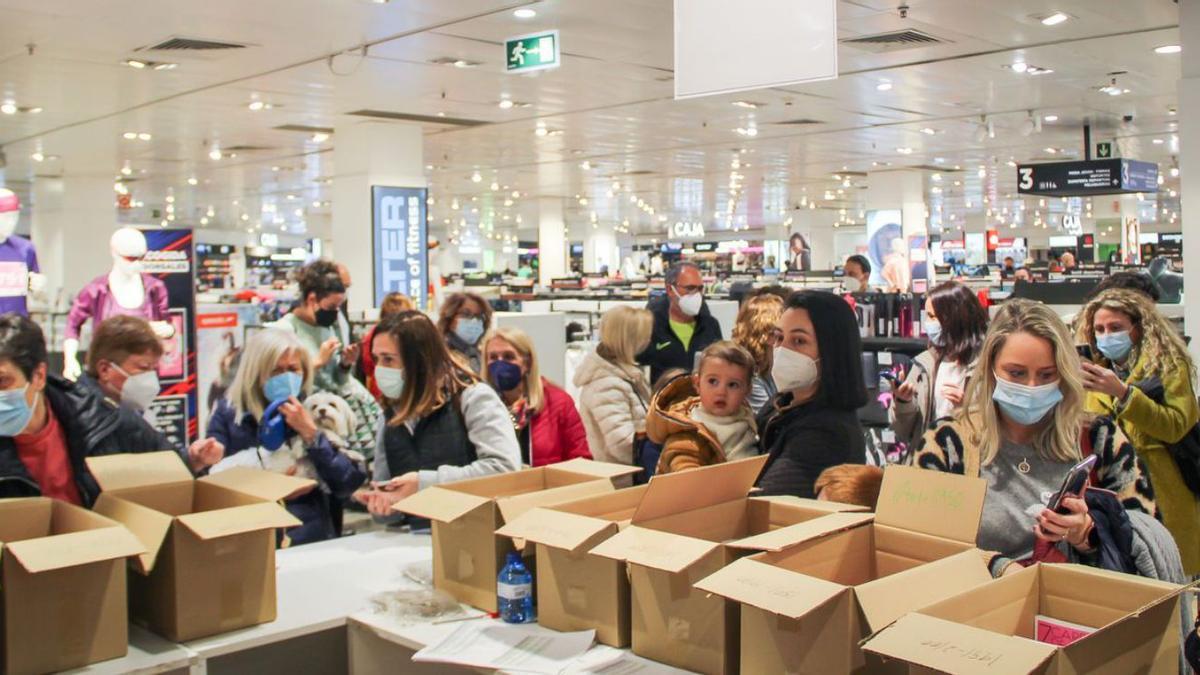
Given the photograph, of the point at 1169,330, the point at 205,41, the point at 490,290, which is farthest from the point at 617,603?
the point at 490,290

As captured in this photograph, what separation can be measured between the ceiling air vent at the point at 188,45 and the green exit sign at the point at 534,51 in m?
2.34

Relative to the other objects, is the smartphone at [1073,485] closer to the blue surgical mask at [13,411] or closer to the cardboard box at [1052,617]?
the cardboard box at [1052,617]

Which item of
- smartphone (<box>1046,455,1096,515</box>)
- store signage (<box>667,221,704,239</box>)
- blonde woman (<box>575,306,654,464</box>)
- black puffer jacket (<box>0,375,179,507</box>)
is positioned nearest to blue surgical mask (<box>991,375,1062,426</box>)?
smartphone (<box>1046,455,1096,515</box>)

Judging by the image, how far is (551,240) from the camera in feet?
90.1

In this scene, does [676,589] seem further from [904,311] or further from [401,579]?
[904,311]

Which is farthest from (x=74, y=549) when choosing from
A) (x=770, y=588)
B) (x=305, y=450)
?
(x=305, y=450)

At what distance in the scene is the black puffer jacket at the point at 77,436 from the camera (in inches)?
118

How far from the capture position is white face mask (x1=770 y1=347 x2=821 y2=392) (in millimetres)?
3377

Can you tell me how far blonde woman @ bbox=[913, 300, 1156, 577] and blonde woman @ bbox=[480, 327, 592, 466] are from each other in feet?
7.92

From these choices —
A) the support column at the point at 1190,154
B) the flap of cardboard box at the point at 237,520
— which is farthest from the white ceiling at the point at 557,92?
the flap of cardboard box at the point at 237,520

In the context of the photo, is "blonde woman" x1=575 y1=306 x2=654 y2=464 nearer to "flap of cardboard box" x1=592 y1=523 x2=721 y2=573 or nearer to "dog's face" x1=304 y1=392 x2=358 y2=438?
"dog's face" x1=304 y1=392 x2=358 y2=438

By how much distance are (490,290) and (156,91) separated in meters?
5.46

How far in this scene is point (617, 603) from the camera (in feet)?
8.07

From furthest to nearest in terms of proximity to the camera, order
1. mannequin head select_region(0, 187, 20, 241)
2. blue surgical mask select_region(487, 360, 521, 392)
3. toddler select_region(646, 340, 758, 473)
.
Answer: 1. mannequin head select_region(0, 187, 20, 241)
2. blue surgical mask select_region(487, 360, 521, 392)
3. toddler select_region(646, 340, 758, 473)
